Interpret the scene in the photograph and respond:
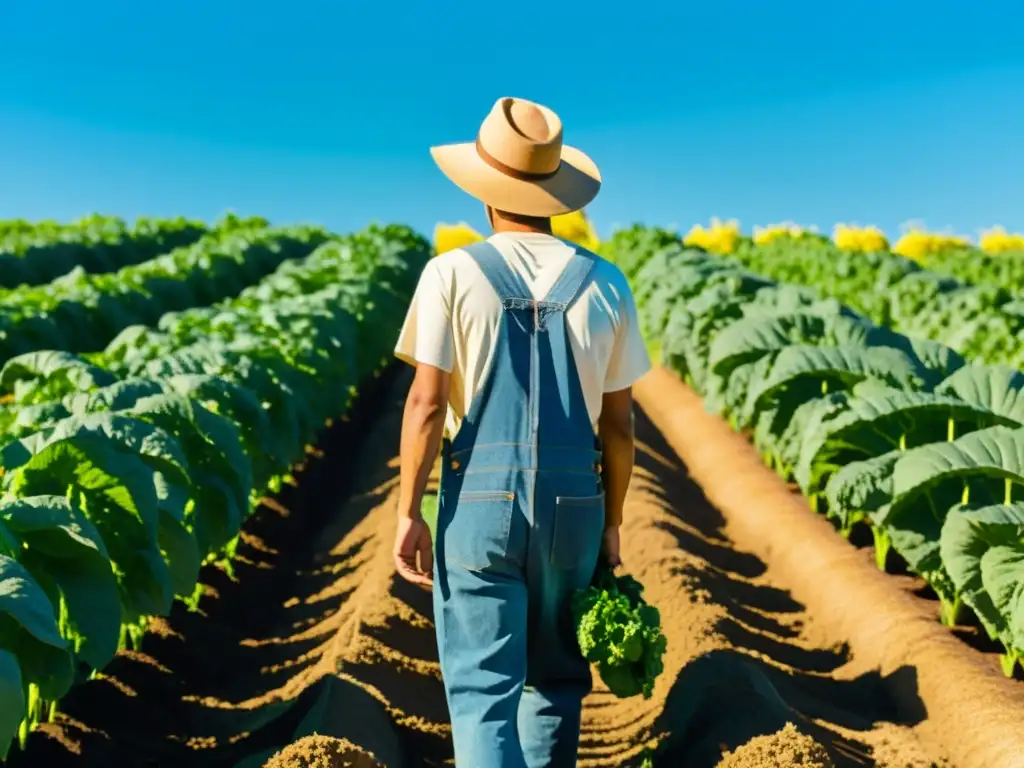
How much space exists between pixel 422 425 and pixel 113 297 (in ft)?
41.5

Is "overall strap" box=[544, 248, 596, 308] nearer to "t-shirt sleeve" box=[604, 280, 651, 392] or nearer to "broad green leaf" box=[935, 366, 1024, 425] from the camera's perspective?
"t-shirt sleeve" box=[604, 280, 651, 392]

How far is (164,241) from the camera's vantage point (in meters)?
30.1

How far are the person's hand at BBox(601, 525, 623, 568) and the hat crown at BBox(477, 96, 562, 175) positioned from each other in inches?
39.4

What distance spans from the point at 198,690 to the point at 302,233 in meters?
27.6

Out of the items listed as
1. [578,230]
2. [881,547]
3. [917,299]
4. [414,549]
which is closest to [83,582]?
[414,549]

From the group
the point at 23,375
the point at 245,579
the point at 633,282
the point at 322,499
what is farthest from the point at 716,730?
the point at 633,282

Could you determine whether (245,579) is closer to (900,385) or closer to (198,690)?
(198,690)

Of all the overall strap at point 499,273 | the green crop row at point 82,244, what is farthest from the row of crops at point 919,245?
the overall strap at point 499,273

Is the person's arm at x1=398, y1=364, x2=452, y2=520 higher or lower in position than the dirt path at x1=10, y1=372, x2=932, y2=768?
higher

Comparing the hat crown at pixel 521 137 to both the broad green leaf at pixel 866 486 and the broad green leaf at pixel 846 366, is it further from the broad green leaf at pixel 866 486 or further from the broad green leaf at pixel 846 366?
the broad green leaf at pixel 846 366

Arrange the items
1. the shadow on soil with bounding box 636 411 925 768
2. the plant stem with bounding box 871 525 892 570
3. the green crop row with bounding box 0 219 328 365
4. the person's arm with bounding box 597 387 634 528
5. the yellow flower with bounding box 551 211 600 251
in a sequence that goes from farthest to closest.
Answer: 1. the yellow flower with bounding box 551 211 600 251
2. the green crop row with bounding box 0 219 328 365
3. the plant stem with bounding box 871 525 892 570
4. the shadow on soil with bounding box 636 411 925 768
5. the person's arm with bounding box 597 387 634 528

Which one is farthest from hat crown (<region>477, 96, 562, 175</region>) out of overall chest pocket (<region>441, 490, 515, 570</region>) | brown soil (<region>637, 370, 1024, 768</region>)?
brown soil (<region>637, 370, 1024, 768</region>)

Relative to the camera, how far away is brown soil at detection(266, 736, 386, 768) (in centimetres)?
355

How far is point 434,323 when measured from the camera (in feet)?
10.6
